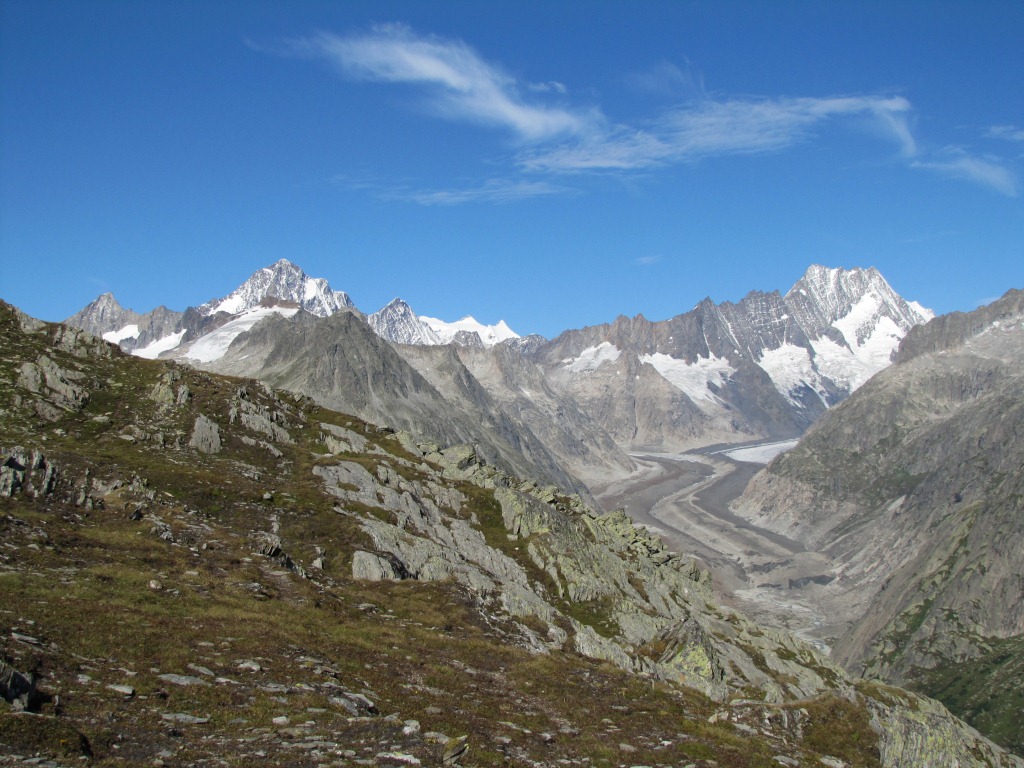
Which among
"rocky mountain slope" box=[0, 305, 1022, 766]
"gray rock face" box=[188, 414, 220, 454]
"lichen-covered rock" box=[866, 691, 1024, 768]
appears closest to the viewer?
"rocky mountain slope" box=[0, 305, 1022, 766]

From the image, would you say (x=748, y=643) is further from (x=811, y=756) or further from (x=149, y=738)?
(x=149, y=738)

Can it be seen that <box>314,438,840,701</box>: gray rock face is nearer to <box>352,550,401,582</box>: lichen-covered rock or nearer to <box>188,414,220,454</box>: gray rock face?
<box>352,550,401,582</box>: lichen-covered rock

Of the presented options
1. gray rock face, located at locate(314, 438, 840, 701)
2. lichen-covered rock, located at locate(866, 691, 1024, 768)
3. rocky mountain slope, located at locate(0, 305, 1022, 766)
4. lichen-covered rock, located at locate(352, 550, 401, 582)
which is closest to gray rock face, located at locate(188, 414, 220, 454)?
rocky mountain slope, located at locate(0, 305, 1022, 766)

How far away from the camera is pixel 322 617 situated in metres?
35.8

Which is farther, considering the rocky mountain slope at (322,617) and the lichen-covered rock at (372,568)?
the lichen-covered rock at (372,568)

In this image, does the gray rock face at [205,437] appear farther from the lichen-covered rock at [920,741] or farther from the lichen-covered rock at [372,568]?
the lichen-covered rock at [920,741]

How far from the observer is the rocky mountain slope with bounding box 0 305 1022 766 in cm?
2141

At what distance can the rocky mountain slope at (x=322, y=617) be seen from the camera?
843 inches

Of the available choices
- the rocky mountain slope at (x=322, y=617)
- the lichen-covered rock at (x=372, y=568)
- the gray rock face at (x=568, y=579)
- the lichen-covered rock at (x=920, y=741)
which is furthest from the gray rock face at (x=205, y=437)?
the lichen-covered rock at (x=920, y=741)

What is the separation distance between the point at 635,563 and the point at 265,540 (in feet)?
147

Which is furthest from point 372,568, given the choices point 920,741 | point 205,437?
point 920,741

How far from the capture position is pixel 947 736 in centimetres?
3644

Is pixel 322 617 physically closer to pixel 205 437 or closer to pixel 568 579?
pixel 568 579

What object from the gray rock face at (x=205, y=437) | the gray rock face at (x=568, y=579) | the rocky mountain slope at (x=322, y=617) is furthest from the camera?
the gray rock face at (x=205, y=437)
